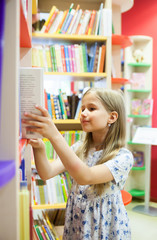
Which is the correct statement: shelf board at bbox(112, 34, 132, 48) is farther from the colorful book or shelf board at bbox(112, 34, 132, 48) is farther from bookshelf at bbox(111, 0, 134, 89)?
the colorful book

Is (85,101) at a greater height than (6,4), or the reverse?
(6,4)

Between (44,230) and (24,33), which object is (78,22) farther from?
(44,230)

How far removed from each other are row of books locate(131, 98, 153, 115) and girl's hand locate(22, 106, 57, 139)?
354cm

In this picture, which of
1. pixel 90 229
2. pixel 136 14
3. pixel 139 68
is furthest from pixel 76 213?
pixel 136 14

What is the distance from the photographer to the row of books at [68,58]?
2535 millimetres

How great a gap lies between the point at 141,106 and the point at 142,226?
1.79 m

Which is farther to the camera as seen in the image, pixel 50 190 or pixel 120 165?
pixel 50 190

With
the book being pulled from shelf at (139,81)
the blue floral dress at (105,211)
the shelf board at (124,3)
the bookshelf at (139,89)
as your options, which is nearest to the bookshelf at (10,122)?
the blue floral dress at (105,211)

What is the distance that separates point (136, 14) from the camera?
4.46m

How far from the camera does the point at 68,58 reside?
2.56 metres

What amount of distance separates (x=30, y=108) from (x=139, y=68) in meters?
3.90

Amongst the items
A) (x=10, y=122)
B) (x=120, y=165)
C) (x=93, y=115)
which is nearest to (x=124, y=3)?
(x=93, y=115)

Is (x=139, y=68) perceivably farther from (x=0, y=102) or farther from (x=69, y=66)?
(x=0, y=102)

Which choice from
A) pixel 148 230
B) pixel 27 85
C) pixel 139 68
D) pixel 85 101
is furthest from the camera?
pixel 139 68
